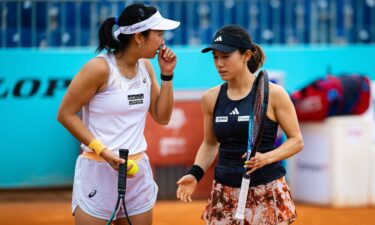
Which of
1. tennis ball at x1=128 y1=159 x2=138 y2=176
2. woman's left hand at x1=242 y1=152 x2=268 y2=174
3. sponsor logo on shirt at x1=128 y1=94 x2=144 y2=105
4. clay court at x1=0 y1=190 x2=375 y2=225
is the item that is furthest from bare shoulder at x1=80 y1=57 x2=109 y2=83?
clay court at x1=0 y1=190 x2=375 y2=225

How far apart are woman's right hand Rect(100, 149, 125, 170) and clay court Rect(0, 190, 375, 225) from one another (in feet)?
15.5

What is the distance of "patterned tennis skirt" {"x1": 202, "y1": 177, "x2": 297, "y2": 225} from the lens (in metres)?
4.98

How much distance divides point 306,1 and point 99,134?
313 inches

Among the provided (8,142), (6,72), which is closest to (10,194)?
(8,142)

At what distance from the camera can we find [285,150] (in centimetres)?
488

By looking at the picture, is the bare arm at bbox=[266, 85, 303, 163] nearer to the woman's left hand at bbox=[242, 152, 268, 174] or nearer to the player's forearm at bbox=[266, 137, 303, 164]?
the player's forearm at bbox=[266, 137, 303, 164]

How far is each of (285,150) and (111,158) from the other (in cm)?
98

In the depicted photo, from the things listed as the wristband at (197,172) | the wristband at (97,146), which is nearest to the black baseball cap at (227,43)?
the wristband at (197,172)

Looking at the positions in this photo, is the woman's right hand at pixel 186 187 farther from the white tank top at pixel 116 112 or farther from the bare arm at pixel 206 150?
the white tank top at pixel 116 112

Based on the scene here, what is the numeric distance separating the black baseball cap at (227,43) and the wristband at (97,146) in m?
0.85

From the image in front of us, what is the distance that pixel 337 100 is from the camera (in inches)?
404

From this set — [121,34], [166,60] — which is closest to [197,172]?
[166,60]

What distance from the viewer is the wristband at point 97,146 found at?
4727mm

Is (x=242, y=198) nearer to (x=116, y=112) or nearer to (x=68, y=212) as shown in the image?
(x=116, y=112)
